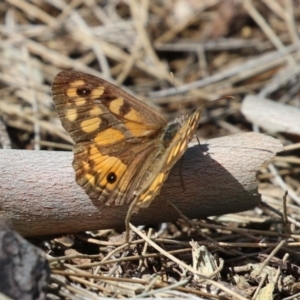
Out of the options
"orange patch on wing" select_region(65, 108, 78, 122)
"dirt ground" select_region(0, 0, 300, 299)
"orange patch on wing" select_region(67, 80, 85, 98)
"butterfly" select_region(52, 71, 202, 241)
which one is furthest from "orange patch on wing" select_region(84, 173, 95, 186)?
"orange patch on wing" select_region(67, 80, 85, 98)

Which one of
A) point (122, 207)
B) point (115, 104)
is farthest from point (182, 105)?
point (122, 207)

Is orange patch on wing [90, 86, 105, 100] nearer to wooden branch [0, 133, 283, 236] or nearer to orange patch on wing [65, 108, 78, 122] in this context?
orange patch on wing [65, 108, 78, 122]

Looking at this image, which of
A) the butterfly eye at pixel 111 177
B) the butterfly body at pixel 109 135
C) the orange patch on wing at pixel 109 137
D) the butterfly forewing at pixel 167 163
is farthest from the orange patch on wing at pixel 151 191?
the orange patch on wing at pixel 109 137

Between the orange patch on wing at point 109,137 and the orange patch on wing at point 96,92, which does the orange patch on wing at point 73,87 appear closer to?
the orange patch on wing at point 96,92

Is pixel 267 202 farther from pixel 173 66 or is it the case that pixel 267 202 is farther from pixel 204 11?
pixel 204 11

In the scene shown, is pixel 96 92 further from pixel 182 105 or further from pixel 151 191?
pixel 182 105

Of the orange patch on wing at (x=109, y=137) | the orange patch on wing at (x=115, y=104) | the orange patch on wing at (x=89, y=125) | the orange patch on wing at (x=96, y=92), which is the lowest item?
the orange patch on wing at (x=109, y=137)
